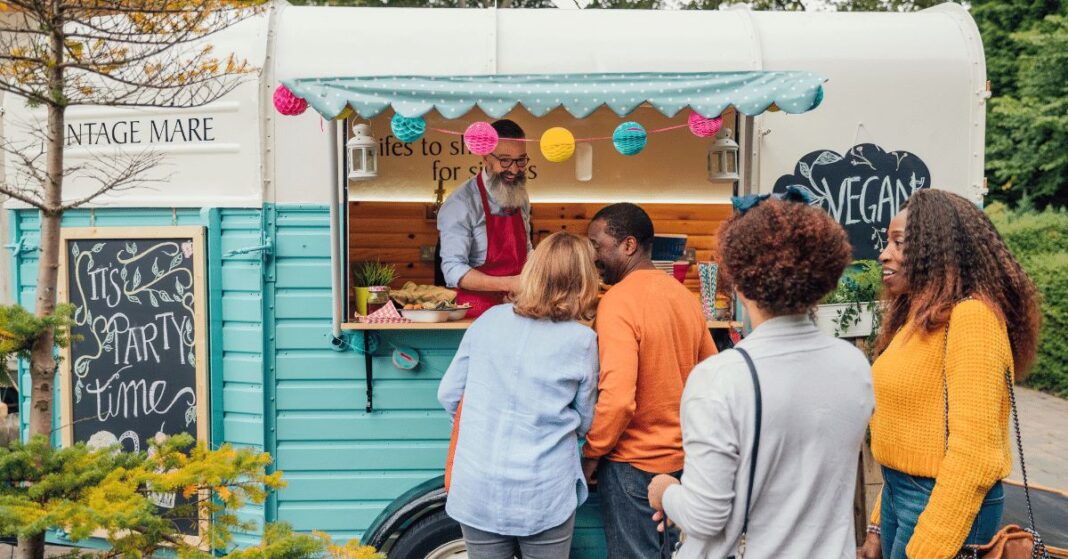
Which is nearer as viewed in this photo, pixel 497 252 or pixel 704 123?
pixel 704 123

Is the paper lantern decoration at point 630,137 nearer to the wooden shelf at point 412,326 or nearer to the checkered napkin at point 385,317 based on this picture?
the wooden shelf at point 412,326

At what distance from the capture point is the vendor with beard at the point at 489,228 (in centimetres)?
431

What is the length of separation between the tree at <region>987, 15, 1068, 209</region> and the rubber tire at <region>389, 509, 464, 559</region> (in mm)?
12043

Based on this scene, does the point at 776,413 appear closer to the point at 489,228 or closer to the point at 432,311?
the point at 432,311

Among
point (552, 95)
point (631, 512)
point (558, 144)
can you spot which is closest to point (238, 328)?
point (558, 144)

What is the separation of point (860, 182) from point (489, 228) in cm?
192

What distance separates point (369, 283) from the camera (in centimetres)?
448

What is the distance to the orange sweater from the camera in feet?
9.75

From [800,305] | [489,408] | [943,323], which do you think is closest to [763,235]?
[800,305]

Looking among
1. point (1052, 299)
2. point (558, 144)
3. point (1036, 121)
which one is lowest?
point (1052, 299)

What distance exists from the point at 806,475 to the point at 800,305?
1.29ft

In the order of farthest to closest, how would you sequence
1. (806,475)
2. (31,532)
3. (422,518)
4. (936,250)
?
(422,518)
(936,250)
(31,532)
(806,475)

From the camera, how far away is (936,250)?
2.46 m

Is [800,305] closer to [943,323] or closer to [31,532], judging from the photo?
[943,323]
